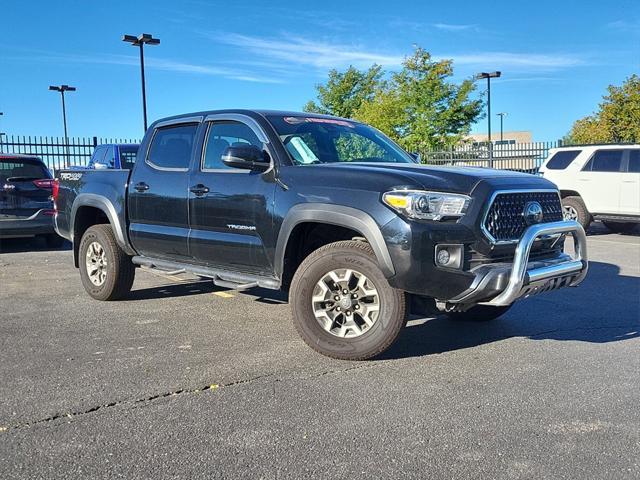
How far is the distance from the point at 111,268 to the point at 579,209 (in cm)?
1011

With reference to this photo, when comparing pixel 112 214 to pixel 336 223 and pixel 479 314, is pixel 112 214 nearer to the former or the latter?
pixel 336 223

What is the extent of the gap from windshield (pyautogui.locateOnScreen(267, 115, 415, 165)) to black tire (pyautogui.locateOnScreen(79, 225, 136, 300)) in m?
2.41

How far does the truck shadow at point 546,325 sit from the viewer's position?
5.10 m

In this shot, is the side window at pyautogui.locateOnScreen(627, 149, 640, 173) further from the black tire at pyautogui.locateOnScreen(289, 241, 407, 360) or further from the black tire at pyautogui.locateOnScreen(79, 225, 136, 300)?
the black tire at pyautogui.locateOnScreen(79, 225, 136, 300)

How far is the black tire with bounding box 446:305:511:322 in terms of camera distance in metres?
5.71

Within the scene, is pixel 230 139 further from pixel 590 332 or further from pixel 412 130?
pixel 412 130

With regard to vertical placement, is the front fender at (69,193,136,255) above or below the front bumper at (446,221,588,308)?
above

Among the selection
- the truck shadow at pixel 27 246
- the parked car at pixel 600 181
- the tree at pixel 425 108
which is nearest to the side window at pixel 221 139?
the truck shadow at pixel 27 246

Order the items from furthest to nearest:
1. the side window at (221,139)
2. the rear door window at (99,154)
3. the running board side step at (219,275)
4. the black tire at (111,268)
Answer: the rear door window at (99,154) < the black tire at (111,268) < the side window at (221,139) < the running board side step at (219,275)

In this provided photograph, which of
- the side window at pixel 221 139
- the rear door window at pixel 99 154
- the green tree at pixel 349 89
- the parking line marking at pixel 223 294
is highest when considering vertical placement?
the green tree at pixel 349 89

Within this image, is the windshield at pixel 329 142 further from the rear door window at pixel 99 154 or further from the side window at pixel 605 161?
the rear door window at pixel 99 154

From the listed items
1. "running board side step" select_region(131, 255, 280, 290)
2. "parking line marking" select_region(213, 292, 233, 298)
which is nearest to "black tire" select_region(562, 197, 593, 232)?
"parking line marking" select_region(213, 292, 233, 298)

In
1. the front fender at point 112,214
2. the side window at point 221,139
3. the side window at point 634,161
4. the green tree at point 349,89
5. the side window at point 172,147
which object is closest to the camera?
the side window at point 221,139

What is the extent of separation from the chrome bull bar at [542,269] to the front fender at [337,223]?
0.79 m
